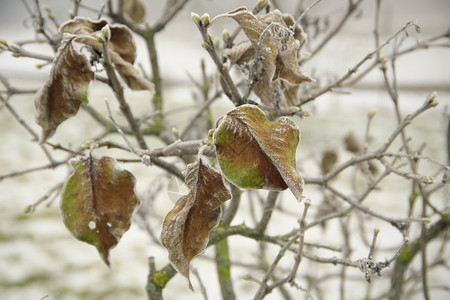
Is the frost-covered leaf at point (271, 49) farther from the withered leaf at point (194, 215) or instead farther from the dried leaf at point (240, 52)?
the withered leaf at point (194, 215)

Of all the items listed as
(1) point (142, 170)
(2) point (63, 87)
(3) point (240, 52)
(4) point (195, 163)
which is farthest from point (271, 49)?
(1) point (142, 170)

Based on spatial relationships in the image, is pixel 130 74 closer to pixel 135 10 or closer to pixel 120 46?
pixel 120 46

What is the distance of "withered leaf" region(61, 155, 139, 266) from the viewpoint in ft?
1.98

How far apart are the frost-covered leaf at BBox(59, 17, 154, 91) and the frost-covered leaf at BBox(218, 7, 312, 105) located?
18cm

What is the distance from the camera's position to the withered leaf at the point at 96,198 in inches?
23.7

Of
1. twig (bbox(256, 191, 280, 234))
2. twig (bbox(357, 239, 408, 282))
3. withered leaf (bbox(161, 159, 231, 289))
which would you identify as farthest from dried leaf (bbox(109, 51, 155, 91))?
twig (bbox(357, 239, 408, 282))

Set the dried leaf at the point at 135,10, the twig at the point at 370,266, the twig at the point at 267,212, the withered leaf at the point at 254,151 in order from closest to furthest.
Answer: the withered leaf at the point at 254,151 < the twig at the point at 370,266 < the twig at the point at 267,212 < the dried leaf at the point at 135,10

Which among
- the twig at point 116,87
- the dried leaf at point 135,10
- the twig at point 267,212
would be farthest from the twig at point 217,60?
the dried leaf at point 135,10

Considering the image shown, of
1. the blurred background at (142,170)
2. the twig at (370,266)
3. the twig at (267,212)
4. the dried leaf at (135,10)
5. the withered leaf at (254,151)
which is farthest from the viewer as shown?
the blurred background at (142,170)

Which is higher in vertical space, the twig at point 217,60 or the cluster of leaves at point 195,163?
the twig at point 217,60

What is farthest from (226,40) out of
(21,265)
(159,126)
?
(21,265)

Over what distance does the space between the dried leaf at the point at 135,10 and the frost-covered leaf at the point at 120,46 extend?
66cm

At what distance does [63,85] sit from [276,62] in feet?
1.09

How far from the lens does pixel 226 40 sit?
684mm
